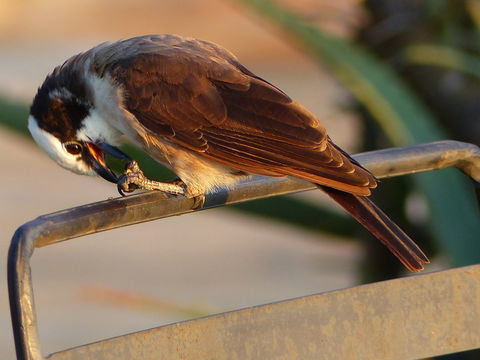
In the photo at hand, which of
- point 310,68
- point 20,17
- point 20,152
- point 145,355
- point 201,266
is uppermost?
point 20,17

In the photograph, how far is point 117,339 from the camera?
1.74 m

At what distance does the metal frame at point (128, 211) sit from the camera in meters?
1.72

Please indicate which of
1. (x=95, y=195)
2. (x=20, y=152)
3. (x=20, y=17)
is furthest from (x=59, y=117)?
(x=20, y=17)

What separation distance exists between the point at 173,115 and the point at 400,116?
91cm

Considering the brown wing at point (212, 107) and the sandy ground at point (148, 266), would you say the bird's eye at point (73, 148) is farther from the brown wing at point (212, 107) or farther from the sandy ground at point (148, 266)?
the sandy ground at point (148, 266)

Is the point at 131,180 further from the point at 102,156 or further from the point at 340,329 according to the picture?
the point at 340,329

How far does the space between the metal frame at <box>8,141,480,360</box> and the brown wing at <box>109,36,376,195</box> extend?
32 cm

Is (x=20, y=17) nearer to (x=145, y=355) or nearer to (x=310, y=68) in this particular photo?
(x=310, y=68)

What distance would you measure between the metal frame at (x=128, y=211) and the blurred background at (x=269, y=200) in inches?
34.9

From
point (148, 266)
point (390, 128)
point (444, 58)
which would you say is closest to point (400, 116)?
point (390, 128)

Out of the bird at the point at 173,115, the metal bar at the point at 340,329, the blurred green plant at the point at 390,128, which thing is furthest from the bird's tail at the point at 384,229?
the blurred green plant at the point at 390,128

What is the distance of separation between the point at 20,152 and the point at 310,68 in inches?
172

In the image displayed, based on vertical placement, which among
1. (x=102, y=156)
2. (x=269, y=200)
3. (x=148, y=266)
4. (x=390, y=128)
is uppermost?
(x=148, y=266)

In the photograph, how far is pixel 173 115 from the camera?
3029mm
